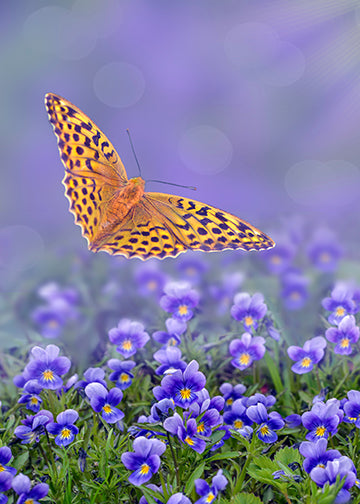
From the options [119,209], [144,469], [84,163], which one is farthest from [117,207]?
[144,469]

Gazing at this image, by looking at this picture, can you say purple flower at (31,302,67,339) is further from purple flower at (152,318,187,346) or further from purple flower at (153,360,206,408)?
purple flower at (153,360,206,408)

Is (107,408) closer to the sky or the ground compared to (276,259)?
closer to the ground

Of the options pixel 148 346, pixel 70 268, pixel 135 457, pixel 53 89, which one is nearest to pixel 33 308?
pixel 70 268

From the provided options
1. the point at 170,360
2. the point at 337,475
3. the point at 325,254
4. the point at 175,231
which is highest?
the point at 325,254

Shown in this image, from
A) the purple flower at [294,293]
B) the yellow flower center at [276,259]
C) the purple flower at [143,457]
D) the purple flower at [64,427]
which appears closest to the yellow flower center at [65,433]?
the purple flower at [64,427]

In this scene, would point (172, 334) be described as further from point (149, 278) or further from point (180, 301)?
point (149, 278)
